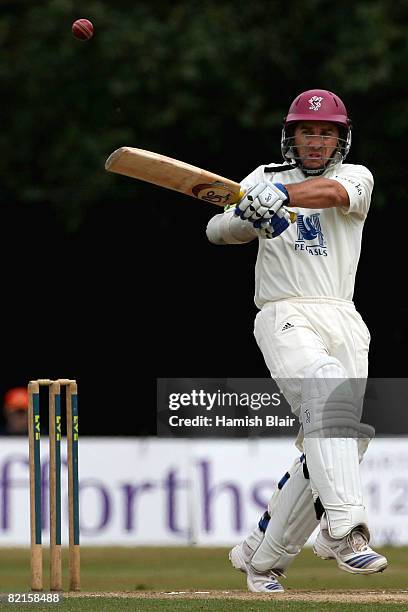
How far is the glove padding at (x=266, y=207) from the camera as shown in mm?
4570

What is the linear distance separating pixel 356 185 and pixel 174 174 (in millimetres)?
584

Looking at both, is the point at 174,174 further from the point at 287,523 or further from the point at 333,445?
Result: the point at 287,523

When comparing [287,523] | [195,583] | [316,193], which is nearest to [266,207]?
[316,193]

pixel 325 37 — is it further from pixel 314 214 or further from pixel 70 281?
pixel 314 214

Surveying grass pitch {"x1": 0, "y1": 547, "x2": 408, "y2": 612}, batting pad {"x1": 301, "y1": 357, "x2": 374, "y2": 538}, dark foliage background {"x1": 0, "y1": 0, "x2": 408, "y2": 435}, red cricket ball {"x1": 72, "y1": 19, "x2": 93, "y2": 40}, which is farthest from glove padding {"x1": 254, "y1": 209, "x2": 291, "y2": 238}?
dark foliage background {"x1": 0, "y1": 0, "x2": 408, "y2": 435}

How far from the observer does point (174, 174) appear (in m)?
4.73

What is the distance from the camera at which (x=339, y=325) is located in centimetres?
480

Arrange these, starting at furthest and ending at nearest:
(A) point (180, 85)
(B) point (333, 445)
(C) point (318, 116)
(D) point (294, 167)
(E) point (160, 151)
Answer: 1. (E) point (160, 151)
2. (A) point (180, 85)
3. (D) point (294, 167)
4. (C) point (318, 116)
5. (B) point (333, 445)

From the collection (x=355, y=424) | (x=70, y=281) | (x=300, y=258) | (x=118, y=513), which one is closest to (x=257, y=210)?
(x=300, y=258)

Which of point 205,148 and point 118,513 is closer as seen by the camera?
point 118,513

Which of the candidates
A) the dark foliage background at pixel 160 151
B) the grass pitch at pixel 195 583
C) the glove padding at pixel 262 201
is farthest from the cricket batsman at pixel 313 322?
the dark foliage background at pixel 160 151

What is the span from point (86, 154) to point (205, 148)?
0.91m

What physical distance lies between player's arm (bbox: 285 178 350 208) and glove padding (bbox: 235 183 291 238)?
1.6 inches

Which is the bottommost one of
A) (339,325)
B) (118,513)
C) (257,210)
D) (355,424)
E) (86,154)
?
(118,513)
